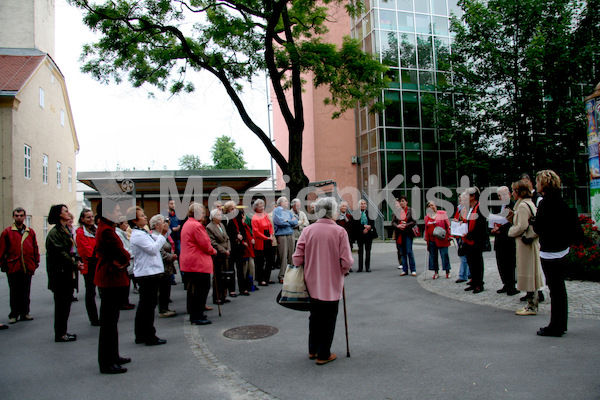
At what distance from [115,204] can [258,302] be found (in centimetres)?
415

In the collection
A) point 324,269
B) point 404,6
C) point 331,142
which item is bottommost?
point 324,269

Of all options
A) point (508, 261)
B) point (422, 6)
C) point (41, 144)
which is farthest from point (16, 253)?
point (422, 6)

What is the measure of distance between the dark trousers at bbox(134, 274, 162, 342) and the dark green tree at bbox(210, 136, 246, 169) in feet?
221

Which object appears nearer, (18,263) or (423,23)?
(18,263)

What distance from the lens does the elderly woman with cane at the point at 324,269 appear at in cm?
490

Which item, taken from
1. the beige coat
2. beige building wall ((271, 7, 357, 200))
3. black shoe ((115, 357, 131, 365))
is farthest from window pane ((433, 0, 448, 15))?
black shoe ((115, 357, 131, 365))

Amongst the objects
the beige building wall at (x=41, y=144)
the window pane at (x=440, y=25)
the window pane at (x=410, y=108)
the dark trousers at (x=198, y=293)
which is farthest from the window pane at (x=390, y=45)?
A: the dark trousers at (x=198, y=293)

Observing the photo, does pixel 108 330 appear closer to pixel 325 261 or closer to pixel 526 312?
pixel 325 261

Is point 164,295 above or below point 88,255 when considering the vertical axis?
below

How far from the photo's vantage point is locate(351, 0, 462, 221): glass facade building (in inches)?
1044

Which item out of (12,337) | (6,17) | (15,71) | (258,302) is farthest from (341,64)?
Answer: (6,17)

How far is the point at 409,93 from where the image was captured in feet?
88.2

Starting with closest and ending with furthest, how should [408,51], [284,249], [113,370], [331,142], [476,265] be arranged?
[113,370] → [476,265] → [284,249] → [408,51] → [331,142]

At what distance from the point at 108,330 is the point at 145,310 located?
3.50ft
